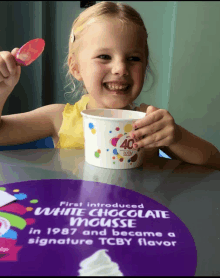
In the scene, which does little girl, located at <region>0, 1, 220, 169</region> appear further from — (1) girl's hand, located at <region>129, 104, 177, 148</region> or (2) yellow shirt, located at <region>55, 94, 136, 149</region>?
(1) girl's hand, located at <region>129, 104, 177, 148</region>

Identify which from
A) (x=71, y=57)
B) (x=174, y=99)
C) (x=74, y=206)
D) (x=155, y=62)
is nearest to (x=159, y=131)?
(x=74, y=206)

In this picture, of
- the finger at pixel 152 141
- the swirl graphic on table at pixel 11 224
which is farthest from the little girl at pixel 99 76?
the swirl graphic on table at pixel 11 224

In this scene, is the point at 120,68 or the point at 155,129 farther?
the point at 120,68

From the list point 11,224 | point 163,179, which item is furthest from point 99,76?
point 11,224

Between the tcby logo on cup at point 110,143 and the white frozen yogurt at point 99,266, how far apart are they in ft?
1.07

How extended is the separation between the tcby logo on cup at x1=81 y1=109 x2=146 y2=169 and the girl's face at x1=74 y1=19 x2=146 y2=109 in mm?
343

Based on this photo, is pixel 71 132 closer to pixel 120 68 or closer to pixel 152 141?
pixel 120 68

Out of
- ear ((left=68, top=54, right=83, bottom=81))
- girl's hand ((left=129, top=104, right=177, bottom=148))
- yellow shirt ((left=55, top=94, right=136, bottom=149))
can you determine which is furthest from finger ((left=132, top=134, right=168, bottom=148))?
ear ((left=68, top=54, right=83, bottom=81))

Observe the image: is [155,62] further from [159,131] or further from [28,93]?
[159,131]

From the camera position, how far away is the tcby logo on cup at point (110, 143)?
63 cm

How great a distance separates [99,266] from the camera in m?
0.33

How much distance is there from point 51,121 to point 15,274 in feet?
2.77

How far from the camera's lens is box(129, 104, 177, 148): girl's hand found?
64 centimetres

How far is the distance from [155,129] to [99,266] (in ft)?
1.31
